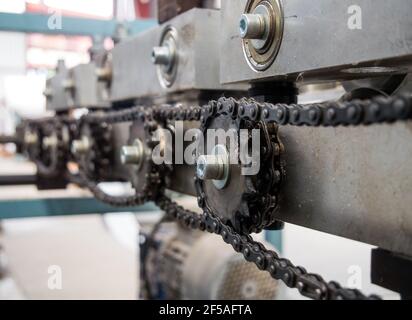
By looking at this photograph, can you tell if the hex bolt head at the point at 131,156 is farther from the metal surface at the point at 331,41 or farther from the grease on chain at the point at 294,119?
the metal surface at the point at 331,41

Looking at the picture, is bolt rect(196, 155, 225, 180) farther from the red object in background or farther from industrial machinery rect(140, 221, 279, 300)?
the red object in background

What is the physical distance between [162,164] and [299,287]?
410mm

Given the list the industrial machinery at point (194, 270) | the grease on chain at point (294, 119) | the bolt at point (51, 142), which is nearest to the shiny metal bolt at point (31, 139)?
the bolt at point (51, 142)

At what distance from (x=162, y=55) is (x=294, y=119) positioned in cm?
46

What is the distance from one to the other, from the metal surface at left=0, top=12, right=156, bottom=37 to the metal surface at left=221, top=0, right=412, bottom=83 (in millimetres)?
1196

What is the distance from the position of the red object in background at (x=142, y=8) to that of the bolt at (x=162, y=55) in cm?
331

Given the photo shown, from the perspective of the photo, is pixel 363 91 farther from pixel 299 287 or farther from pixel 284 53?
pixel 299 287

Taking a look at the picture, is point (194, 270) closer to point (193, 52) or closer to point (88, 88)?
point (88, 88)

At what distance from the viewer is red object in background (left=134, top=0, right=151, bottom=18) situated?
4.07 m

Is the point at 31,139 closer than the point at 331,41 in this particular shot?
No

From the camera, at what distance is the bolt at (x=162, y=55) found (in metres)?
0.93

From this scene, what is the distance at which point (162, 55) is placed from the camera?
94 centimetres

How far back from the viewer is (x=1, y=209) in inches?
62.6

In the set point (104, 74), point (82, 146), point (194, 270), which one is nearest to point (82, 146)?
point (82, 146)
